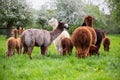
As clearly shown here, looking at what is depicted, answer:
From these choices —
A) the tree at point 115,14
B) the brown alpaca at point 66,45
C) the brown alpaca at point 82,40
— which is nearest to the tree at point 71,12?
the brown alpaca at point 66,45

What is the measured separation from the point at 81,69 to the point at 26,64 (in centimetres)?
131

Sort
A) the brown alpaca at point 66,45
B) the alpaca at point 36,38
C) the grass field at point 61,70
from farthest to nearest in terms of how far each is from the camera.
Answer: the brown alpaca at point 66,45 < the alpaca at point 36,38 < the grass field at point 61,70

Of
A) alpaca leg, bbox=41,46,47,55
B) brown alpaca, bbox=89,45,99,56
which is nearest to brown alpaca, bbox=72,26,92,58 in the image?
brown alpaca, bbox=89,45,99,56

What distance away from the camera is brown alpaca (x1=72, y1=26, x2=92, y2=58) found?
403 inches

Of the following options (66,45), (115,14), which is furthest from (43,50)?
(115,14)

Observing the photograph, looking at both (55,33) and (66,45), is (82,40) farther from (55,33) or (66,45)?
(55,33)

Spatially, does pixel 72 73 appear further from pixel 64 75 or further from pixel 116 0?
pixel 116 0

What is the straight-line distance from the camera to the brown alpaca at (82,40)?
33.6 feet

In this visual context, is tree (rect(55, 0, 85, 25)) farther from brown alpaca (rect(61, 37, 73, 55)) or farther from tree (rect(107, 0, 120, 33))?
tree (rect(107, 0, 120, 33))

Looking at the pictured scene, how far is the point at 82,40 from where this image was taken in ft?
33.7

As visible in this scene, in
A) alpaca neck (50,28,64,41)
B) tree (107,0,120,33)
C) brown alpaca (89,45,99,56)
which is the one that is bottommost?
brown alpaca (89,45,99,56)

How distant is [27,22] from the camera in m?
20.9

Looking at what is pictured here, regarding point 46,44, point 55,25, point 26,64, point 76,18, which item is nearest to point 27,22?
point 55,25

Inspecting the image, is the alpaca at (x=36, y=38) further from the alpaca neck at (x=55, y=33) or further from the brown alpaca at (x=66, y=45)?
the brown alpaca at (x=66, y=45)
